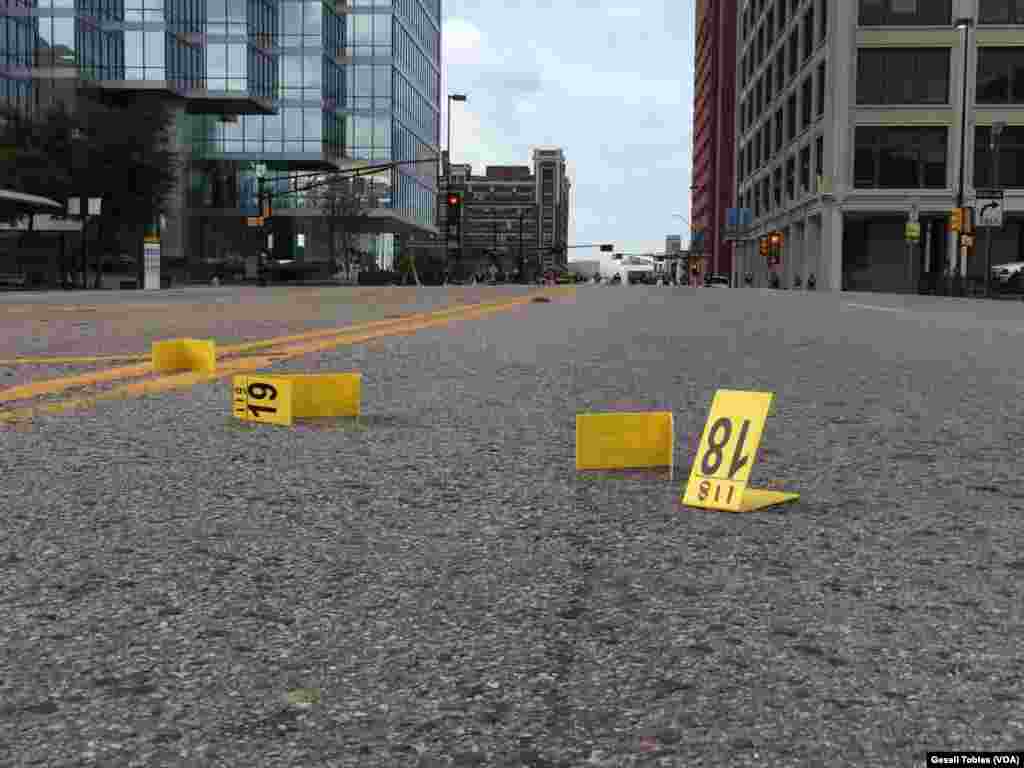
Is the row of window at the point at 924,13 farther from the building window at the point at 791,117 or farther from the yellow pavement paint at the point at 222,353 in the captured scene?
the yellow pavement paint at the point at 222,353

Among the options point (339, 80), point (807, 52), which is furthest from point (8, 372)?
point (339, 80)

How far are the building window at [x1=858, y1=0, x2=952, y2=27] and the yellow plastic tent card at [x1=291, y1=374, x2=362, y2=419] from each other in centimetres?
5802

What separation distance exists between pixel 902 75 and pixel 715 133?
7321cm

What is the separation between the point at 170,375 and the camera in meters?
6.69

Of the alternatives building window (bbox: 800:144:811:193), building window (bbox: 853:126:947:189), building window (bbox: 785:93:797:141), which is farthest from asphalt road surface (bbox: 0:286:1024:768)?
building window (bbox: 785:93:797:141)

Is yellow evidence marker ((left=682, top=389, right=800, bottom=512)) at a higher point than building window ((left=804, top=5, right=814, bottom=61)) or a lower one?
lower

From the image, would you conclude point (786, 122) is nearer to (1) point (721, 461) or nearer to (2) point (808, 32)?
(2) point (808, 32)

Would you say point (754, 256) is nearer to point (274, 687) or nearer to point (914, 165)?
point (914, 165)

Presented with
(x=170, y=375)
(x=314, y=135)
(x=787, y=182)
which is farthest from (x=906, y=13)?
(x=170, y=375)

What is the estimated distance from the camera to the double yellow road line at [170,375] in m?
5.49

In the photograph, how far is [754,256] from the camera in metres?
90.9

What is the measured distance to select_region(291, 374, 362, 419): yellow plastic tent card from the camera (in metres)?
4.96

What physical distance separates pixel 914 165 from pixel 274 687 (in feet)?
201

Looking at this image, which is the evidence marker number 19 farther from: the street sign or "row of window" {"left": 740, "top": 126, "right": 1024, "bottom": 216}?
"row of window" {"left": 740, "top": 126, "right": 1024, "bottom": 216}
